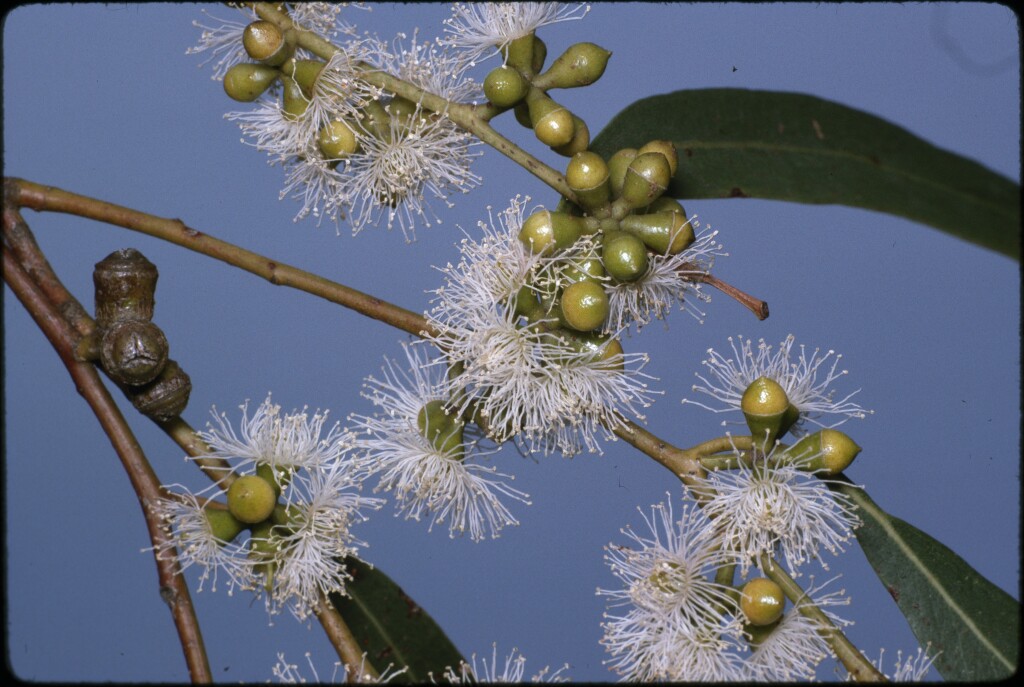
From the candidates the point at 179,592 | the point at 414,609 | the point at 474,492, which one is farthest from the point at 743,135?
the point at 179,592

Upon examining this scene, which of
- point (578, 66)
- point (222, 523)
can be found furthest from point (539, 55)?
point (222, 523)

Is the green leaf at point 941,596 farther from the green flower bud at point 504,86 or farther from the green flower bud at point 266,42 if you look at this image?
the green flower bud at point 266,42

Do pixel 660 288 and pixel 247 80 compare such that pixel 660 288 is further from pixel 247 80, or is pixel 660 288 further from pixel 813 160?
pixel 247 80

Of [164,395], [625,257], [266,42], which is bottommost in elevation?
[164,395]

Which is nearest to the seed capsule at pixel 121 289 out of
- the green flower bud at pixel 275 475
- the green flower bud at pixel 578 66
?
the green flower bud at pixel 275 475

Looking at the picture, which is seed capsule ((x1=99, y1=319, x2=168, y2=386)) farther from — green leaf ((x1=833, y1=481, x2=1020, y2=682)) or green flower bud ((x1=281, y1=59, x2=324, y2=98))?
green leaf ((x1=833, y1=481, x2=1020, y2=682))

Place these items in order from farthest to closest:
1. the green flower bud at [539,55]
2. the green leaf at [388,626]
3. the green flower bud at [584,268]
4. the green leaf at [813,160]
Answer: the green leaf at [388,626], the green flower bud at [539,55], the green flower bud at [584,268], the green leaf at [813,160]
